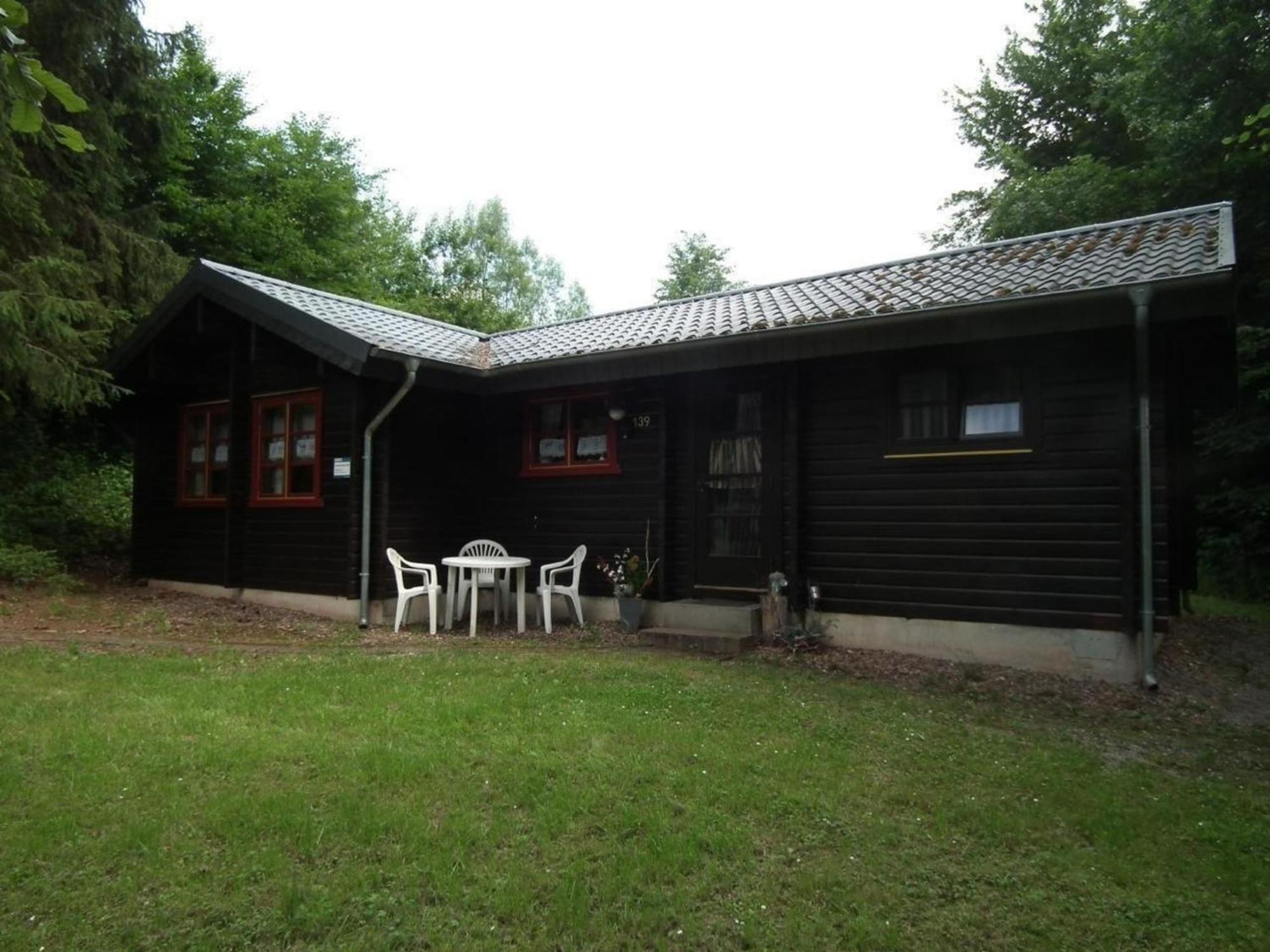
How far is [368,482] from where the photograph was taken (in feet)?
27.1

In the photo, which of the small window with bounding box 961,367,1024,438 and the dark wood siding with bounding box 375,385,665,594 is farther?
the dark wood siding with bounding box 375,385,665,594

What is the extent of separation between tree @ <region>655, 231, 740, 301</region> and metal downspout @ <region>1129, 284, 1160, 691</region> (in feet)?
91.7

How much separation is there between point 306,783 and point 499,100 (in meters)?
16.0

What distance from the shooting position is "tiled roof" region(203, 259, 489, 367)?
833cm

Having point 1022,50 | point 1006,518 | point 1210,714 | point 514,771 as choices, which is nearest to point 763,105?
point 1022,50

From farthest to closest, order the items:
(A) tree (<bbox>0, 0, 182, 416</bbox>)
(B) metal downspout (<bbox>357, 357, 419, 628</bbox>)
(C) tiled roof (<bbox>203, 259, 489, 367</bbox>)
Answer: (A) tree (<bbox>0, 0, 182, 416</bbox>), (C) tiled roof (<bbox>203, 259, 489, 367</bbox>), (B) metal downspout (<bbox>357, 357, 419, 628</bbox>)

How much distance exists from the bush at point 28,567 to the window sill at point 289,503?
2398 mm

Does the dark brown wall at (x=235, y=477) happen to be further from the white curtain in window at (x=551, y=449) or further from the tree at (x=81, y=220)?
the white curtain in window at (x=551, y=449)

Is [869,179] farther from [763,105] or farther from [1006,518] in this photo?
[1006,518]

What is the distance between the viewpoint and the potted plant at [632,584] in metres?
7.92

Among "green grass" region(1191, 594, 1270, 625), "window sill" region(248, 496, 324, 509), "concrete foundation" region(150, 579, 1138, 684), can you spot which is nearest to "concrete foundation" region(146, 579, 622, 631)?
"concrete foundation" region(150, 579, 1138, 684)

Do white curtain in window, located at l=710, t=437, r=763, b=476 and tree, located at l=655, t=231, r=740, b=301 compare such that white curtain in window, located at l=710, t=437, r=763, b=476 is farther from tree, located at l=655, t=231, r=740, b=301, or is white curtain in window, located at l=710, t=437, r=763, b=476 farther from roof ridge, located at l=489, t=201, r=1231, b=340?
tree, located at l=655, t=231, r=740, b=301

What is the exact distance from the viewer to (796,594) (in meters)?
7.30

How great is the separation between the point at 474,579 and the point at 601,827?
484 centimetres
